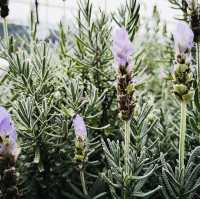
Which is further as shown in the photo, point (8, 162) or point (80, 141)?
point (80, 141)

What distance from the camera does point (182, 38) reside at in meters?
0.77

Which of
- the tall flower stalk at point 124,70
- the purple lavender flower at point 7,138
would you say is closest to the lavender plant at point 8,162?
the purple lavender flower at point 7,138

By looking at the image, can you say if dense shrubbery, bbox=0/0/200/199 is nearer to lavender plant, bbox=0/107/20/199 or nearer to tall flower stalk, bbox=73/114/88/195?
tall flower stalk, bbox=73/114/88/195

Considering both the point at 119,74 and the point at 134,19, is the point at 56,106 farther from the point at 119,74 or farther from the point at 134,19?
the point at 119,74

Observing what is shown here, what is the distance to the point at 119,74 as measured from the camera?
30.2 inches

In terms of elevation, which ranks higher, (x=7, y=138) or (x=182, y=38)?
(x=182, y=38)

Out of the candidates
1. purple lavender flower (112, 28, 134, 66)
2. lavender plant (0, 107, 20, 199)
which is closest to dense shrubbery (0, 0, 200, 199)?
purple lavender flower (112, 28, 134, 66)

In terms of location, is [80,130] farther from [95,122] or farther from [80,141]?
[95,122]

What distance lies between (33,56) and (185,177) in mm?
529

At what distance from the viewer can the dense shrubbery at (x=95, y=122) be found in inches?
33.4

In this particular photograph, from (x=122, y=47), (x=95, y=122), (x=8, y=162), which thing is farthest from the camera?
(x=95, y=122)

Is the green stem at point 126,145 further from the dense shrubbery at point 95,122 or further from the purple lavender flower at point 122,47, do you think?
the purple lavender flower at point 122,47

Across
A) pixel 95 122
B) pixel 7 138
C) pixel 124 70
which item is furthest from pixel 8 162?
pixel 95 122

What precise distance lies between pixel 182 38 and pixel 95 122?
17.3 inches
